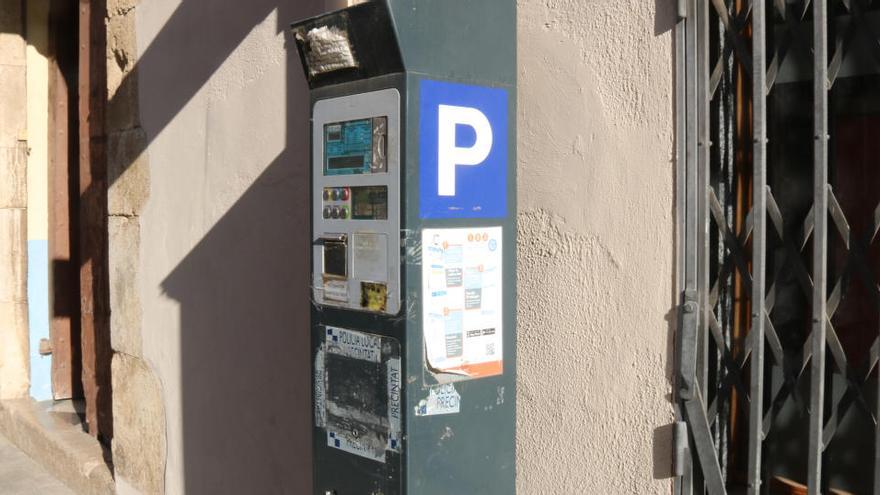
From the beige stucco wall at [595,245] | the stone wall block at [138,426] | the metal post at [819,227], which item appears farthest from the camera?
the stone wall block at [138,426]

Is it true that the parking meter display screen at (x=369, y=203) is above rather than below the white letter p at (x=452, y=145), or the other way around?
below

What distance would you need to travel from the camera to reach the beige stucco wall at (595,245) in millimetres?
2674

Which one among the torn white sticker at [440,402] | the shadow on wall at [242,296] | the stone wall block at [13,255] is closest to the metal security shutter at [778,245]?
the torn white sticker at [440,402]

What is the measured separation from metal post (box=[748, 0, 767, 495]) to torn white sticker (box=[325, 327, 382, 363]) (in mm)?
1004

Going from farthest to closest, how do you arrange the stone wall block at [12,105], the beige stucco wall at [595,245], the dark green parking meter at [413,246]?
the stone wall block at [12,105]
the beige stucco wall at [595,245]
the dark green parking meter at [413,246]

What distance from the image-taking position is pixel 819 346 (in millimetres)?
2369

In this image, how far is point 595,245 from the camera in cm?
282

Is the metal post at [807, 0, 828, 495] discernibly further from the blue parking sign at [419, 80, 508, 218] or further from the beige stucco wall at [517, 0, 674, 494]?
the blue parking sign at [419, 80, 508, 218]

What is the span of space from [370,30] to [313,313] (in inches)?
33.8

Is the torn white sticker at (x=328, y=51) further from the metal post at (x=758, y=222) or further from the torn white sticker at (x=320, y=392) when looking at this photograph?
the metal post at (x=758, y=222)

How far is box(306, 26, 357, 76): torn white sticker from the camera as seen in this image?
2.68 m

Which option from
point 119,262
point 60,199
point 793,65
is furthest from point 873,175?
point 60,199

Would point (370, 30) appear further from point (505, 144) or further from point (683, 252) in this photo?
point (683, 252)

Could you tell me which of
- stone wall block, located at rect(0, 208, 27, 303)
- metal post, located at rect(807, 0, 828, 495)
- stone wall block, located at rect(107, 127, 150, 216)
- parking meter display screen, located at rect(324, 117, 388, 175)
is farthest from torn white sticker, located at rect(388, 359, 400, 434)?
stone wall block, located at rect(0, 208, 27, 303)
